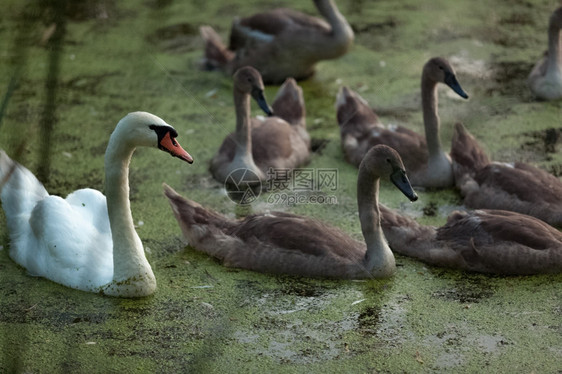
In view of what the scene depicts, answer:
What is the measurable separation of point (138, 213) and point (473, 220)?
2.14 m

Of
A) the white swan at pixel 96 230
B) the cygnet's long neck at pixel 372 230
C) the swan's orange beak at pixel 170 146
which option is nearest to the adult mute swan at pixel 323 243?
the cygnet's long neck at pixel 372 230

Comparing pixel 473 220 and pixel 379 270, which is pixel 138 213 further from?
pixel 473 220

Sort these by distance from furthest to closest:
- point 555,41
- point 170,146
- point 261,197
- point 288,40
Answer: point 288,40
point 555,41
point 261,197
point 170,146

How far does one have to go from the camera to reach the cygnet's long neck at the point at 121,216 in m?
4.44

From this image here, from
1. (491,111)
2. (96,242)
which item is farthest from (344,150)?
(96,242)

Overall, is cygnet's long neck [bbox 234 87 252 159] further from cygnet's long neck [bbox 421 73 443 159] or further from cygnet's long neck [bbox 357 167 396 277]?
cygnet's long neck [bbox 357 167 396 277]

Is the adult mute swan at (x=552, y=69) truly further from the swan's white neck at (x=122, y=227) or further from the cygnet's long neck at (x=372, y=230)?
the swan's white neck at (x=122, y=227)

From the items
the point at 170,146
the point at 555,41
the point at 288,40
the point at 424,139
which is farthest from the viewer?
the point at 288,40

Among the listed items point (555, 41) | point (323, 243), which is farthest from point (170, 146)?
point (555, 41)

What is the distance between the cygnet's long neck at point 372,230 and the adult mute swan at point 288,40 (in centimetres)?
306

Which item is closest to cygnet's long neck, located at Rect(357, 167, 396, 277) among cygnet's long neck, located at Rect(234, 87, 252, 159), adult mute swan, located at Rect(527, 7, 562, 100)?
cygnet's long neck, located at Rect(234, 87, 252, 159)

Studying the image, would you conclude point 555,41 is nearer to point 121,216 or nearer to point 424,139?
point 424,139

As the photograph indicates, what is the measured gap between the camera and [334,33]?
7.62 meters

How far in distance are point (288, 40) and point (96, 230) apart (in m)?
3.40
